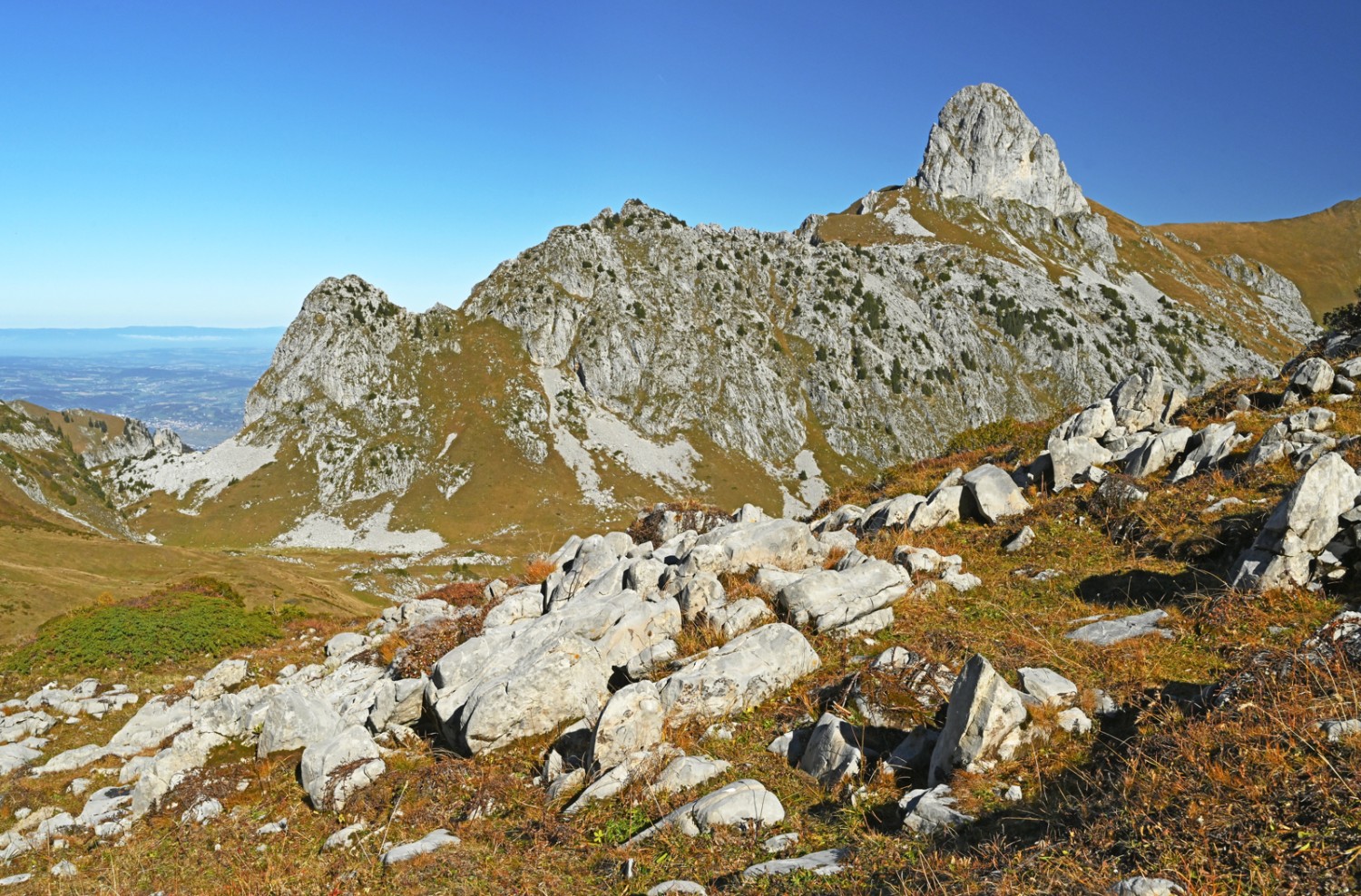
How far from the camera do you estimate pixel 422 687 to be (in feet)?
45.1

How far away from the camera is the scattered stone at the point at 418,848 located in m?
8.99

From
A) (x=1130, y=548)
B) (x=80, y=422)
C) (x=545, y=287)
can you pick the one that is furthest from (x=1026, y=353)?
(x=80, y=422)

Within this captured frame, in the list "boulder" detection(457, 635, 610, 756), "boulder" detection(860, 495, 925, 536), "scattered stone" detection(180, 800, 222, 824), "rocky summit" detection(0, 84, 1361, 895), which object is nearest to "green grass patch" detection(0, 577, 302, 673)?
"rocky summit" detection(0, 84, 1361, 895)

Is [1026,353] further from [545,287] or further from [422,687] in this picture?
[422,687]

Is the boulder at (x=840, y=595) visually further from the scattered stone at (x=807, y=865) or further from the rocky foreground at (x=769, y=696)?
the scattered stone at (x=807, y=865)

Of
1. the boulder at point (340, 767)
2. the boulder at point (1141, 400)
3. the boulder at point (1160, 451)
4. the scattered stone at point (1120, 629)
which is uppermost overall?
the boulder at point (1141, 400)

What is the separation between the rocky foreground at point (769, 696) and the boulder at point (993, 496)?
0.08 m

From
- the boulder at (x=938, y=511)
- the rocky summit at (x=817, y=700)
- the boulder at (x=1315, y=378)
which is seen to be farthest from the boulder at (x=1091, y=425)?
the boulder at (x=938, y=511)

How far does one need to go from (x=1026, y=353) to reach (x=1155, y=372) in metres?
176

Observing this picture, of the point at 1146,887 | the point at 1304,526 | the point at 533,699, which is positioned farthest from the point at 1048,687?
the point at 533,699

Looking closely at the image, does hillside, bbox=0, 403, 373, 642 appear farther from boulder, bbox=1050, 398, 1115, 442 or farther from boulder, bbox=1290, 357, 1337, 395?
boulder, bbox=1290, 357, 1337, 395

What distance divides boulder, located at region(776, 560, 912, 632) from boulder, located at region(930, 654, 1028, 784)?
4.50 metres

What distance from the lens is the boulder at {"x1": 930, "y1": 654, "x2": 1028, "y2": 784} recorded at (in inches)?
316

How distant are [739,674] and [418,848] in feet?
17.2
